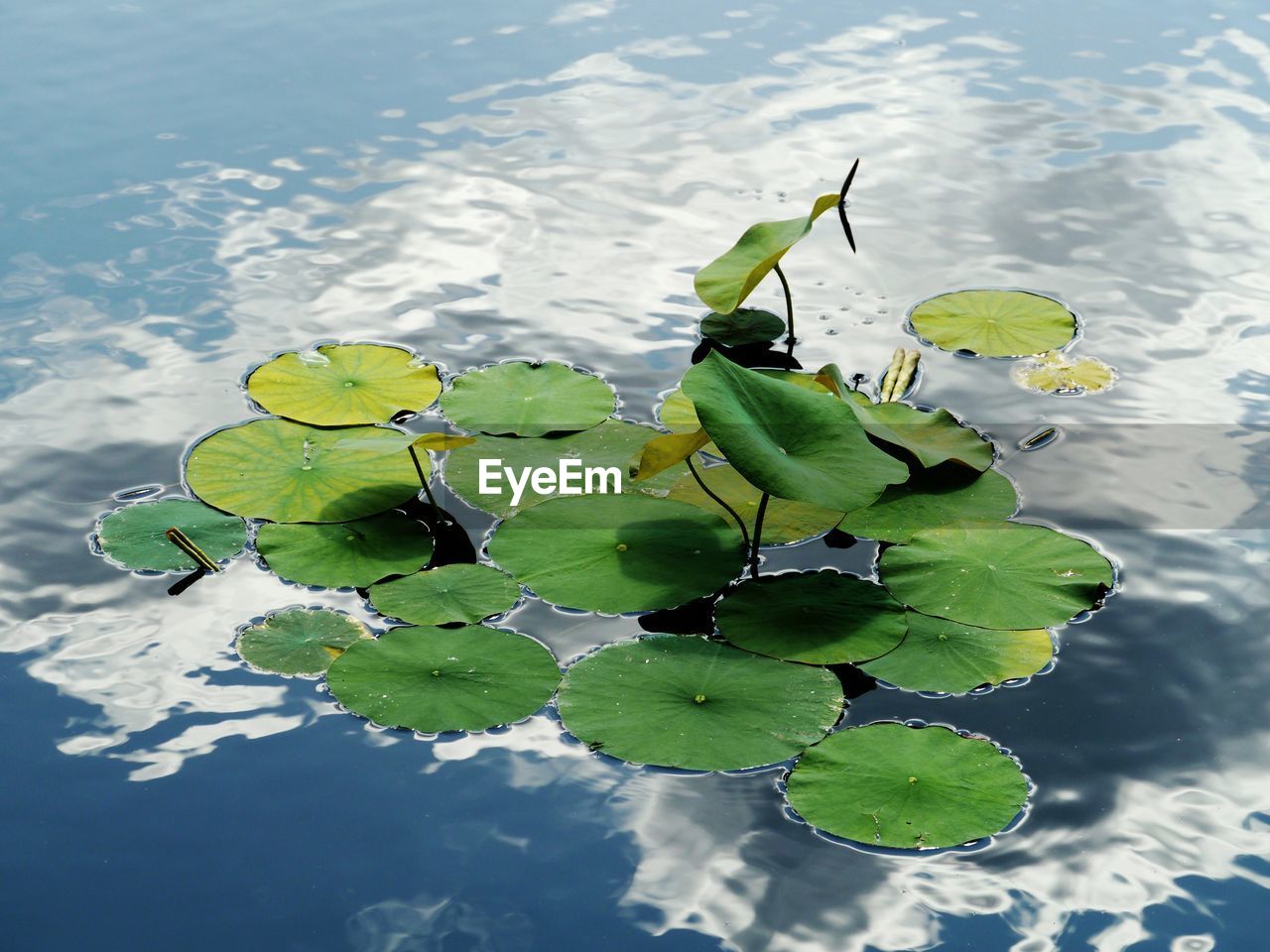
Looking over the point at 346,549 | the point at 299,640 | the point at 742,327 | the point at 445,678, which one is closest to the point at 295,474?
the point at 346,549

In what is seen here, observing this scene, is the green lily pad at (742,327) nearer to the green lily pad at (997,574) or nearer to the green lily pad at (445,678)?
the green lily pad at (997,574)

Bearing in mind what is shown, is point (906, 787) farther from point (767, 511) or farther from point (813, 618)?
point (767, 511)

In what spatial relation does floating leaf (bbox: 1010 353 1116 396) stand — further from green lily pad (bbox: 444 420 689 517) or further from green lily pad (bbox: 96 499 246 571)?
green lily pad (bbox: 96 499 246 571)

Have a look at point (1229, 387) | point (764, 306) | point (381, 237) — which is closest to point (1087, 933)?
point (1229, 387)

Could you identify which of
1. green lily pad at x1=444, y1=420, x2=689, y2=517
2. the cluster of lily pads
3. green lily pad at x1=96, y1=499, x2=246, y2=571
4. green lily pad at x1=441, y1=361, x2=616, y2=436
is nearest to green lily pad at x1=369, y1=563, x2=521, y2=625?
the cluster of lily pads

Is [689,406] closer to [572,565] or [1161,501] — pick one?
[572,565]

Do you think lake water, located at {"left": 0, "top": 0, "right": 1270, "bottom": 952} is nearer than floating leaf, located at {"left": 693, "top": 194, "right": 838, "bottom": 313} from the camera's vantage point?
Yes
